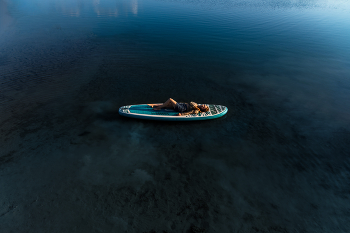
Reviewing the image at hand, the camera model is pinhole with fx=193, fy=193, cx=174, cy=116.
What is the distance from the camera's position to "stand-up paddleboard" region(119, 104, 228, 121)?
706 inches

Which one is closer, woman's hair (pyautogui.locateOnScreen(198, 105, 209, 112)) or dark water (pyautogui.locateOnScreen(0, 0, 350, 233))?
dark water (pyautogui.locateOnScreen(0, 0, 350, 233))

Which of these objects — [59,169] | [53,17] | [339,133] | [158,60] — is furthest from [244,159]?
[53,17]

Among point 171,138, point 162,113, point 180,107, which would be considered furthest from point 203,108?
point 171,138

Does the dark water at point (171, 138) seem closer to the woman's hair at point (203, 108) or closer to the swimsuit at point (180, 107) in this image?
the woman's hair at point (203, 108)

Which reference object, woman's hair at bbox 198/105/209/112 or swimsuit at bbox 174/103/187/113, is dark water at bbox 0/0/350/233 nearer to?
woman's hair at bbox 198/105/209/112

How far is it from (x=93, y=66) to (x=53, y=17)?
106ft

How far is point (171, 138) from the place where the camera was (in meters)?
16.8

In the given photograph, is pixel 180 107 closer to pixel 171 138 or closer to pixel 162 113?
pixel 162 113

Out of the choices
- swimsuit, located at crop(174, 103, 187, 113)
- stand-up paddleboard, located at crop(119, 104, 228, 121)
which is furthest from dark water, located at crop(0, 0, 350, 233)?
swimsuit, located at crop(174, 103, 187, 113)

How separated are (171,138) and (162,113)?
283cm

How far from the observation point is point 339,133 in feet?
58.0

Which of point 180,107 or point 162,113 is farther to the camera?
point 162,113

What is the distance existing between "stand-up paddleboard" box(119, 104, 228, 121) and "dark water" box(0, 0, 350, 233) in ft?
2.41

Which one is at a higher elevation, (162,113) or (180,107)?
(180,107)
